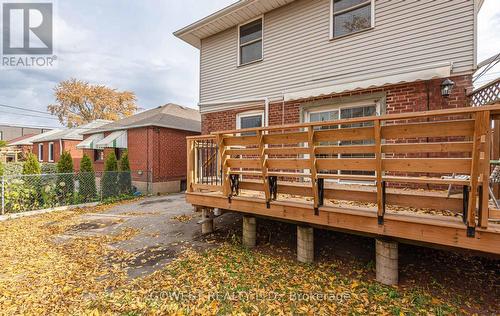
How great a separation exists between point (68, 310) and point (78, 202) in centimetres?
760

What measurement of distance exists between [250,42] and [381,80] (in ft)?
13.8

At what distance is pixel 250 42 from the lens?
7.09 m

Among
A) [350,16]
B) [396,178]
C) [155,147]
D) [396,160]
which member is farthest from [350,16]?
[155,147]

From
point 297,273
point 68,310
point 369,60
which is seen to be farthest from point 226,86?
point 68,310

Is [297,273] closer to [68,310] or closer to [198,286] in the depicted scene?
[198,286]

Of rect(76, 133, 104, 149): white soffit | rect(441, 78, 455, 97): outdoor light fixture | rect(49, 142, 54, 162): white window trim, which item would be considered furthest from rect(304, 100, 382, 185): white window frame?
rect(49, 142, 54, 162): white window trim

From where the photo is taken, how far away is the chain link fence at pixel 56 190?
7.23 metres

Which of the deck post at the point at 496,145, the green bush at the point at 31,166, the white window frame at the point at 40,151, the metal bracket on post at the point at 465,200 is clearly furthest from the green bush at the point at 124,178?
the white window frame at the point at 40,151

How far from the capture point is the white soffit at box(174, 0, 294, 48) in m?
6.39

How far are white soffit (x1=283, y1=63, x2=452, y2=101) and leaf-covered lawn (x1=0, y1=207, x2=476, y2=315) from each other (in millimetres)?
3539

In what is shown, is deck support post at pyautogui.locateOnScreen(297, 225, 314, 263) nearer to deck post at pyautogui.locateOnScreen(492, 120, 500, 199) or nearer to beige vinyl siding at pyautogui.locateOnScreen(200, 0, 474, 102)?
deck post at pyautogui.locateOnScreen(492, 120, 500, 199)

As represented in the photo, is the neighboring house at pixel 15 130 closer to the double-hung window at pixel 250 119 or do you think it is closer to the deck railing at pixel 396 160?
the double-hung window at pixel 250 119

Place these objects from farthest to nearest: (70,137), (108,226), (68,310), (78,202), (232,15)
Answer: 1. (70,137)
2. (78,202)
3. (232,15)
4. (108,226)
5. (68,310)

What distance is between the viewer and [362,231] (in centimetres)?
306
